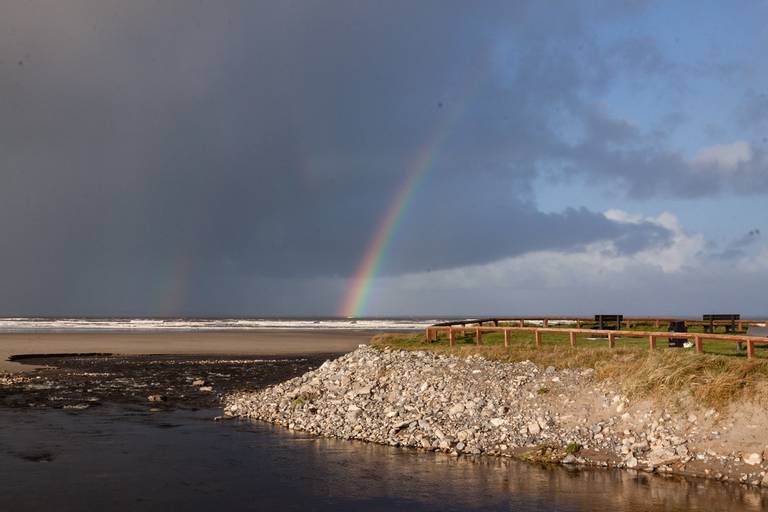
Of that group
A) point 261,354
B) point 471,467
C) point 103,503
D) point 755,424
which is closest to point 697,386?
point 755,424

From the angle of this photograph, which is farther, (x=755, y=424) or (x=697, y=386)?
(x=697, y=386)

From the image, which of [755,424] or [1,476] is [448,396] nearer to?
[755,424]

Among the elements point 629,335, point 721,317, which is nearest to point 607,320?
point 721,317

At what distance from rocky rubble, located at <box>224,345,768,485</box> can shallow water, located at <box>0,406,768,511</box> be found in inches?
40.1

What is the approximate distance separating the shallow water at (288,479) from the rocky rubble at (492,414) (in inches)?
40.1

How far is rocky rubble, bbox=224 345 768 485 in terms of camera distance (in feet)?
61.3

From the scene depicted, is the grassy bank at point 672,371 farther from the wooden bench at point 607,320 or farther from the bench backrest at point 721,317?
the bench backrest at point 721,317

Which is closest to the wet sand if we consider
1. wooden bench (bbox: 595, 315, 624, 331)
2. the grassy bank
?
wooden bench (bbox: 595, 315, 624, 331)

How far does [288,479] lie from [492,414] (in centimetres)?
849

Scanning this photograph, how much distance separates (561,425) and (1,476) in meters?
17.1

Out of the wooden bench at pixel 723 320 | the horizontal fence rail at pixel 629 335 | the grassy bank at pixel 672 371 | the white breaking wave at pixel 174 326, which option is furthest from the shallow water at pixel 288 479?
the white breaking wave at pixel 174 326

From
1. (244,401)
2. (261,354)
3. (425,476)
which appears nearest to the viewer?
(425,476)

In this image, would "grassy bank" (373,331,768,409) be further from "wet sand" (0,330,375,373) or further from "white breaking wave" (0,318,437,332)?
"white breaking wave" (0,318,437,332)

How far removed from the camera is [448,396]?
2473 cm
